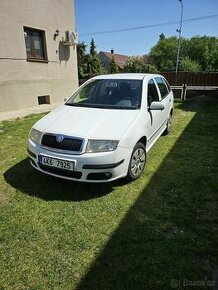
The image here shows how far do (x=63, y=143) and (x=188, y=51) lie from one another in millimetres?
80360

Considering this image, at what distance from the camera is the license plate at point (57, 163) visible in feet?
11.6

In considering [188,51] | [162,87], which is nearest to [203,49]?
[188,51]

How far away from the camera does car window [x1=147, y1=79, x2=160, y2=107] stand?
4883mm

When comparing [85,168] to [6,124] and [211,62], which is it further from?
[211,62]

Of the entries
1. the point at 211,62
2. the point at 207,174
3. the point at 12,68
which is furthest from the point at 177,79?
the point at 211,62

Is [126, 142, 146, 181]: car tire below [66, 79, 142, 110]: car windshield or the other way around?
below

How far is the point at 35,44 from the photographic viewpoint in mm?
11602

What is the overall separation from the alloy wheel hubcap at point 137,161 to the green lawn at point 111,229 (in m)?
0.19

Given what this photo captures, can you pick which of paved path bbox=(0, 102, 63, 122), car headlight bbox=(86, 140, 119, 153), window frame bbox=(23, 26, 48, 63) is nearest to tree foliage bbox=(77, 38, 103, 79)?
window frame bbox=(23, 26, 48, 63)

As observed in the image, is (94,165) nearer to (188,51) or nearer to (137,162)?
(137,162)

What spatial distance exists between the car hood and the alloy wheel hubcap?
1.73ft

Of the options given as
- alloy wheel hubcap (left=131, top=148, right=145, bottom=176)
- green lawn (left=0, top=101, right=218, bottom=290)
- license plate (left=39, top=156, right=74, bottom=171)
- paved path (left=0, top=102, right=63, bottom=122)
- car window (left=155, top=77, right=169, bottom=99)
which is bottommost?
paved path (left=0, top=102, right=63, bottom=122)

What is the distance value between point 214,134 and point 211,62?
6976 centimetres

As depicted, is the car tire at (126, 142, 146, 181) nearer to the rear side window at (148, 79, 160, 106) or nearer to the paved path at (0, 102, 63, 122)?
the rear side window at (148, 79, 160, 106)
